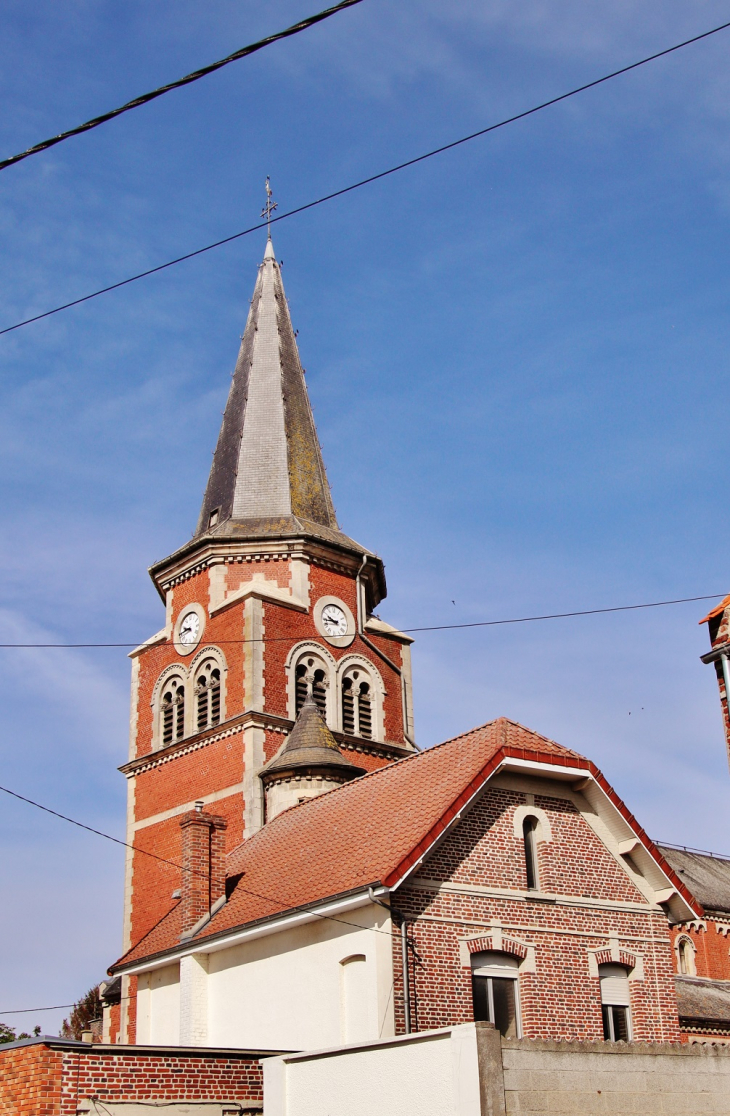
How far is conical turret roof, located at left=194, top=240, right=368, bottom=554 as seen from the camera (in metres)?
38.9

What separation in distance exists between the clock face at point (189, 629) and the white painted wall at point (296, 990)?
49.9ft

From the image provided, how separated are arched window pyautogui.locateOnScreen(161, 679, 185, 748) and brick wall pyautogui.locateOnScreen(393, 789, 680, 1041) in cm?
1787

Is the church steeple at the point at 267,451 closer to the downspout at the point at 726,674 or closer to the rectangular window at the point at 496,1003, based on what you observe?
the downspout at the point at 726,674

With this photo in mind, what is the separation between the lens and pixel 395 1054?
1440cm

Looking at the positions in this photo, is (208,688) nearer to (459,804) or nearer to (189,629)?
(189,629)

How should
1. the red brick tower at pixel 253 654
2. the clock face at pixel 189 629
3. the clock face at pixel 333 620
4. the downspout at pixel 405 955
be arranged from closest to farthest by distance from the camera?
the downspout at pixel 405 955 → the red brick tower at pixel 253 654 → the clock face at pixel 333 620 → the clock face at pixel 189 629

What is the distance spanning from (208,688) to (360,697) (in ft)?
14.7

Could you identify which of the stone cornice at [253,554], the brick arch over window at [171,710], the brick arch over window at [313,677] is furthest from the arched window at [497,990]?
the stone cornice at [253,554]

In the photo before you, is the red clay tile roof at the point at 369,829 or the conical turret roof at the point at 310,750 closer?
the red clay tile roof at the point at 369,829

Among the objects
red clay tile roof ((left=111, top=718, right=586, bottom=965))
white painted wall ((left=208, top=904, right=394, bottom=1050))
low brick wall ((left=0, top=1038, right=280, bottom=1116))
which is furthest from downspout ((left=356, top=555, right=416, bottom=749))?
low brick wall ((left=0, top=1038, right=280, bottom=1116))

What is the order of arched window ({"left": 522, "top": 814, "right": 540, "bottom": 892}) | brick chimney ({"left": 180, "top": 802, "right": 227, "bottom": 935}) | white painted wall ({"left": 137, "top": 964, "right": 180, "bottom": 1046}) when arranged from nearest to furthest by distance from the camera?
arched window ({"left": 522, "top": 814, "right": 540, "bottom": 892})
white painted wall ({"left": 137, "top": 964, "right": 180, "bottom": 1046})
brick chimney ({"left": 180, "top": 802, "right": 227, "bottom": 935})

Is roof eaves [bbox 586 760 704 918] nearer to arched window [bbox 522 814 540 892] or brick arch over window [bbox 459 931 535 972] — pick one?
arched window [bbox 522 814 540 892]

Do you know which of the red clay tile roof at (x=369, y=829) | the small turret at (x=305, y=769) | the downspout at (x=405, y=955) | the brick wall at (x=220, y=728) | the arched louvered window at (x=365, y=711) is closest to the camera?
the downspout at (x=405, y=955)

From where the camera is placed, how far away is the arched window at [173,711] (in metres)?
36.7
